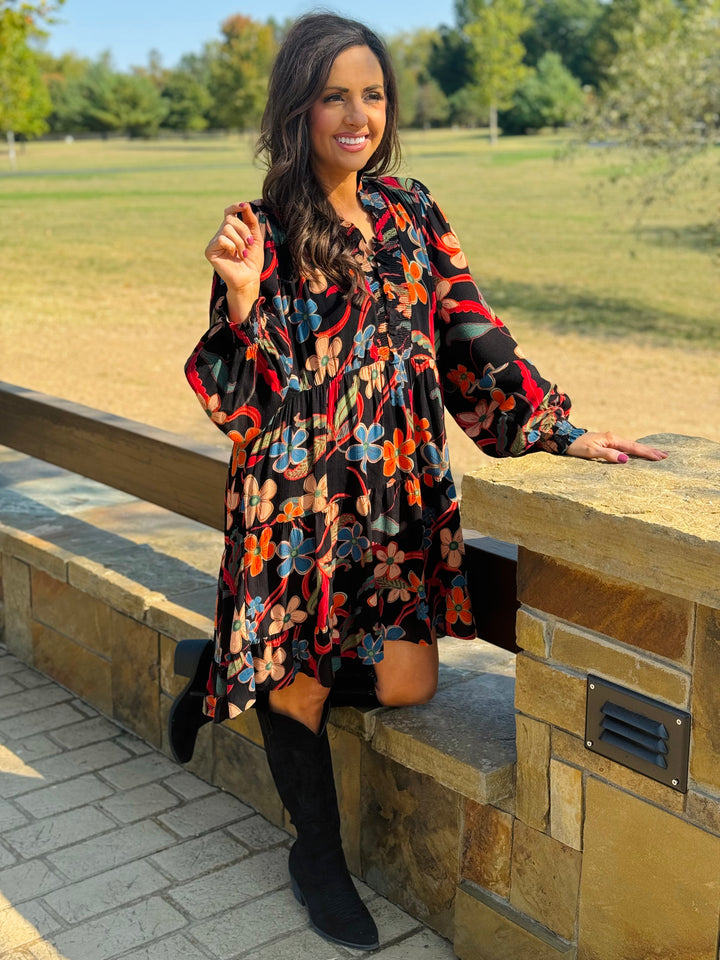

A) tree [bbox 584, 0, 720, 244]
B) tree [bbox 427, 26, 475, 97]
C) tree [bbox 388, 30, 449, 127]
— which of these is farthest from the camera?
tree [bbox 427, 26, 475, 97]

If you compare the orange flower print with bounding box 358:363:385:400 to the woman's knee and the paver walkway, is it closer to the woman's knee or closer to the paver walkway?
the woman's knee

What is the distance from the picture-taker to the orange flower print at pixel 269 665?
100 inches

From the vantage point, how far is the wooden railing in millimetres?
2668

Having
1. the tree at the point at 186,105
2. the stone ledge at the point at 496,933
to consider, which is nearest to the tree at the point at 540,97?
the tree at the point at 186,105

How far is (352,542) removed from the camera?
2.57 metres

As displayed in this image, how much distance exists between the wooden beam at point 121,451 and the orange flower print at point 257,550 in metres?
0.83

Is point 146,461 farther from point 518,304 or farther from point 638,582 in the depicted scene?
point 518,304

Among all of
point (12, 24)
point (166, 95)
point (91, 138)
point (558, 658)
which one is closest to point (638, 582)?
point (558, 658)

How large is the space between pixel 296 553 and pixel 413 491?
28 cm

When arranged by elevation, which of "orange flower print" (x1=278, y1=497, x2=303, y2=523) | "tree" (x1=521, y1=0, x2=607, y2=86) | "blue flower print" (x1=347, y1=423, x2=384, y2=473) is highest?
"tree" (x1=521, y1=0, x2=607, y2=86)

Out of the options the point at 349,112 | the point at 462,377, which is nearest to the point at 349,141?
the point at 349,112

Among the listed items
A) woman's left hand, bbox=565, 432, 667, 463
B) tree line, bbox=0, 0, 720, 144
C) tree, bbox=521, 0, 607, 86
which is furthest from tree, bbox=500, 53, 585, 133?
woman's left hand, bbox=565, 432, 667, 463

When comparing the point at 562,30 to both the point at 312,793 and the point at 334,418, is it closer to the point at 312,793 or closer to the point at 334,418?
the point at 334,418

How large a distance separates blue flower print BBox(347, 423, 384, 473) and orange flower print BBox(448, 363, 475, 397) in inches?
11.2
